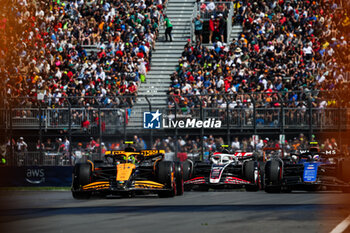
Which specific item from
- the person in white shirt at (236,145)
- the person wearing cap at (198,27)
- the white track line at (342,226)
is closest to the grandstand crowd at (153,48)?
the person wearing cap at (198,27)

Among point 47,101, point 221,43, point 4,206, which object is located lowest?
point 4,206

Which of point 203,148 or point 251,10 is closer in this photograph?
point 203,148

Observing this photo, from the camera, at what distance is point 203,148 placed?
91.4 ft

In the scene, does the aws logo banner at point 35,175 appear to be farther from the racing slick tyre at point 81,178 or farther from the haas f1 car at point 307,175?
the haas f1 car at point 307,175

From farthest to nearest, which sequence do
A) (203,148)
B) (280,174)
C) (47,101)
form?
1. (47,101)
2. (203,148)
3. (280,174)

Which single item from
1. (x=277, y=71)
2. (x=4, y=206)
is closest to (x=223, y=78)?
(x=277, y=71)

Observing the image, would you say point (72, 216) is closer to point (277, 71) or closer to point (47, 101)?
point (47, 101)

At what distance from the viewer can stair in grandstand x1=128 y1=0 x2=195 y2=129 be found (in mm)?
36688

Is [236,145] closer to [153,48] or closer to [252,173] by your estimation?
[252,173]

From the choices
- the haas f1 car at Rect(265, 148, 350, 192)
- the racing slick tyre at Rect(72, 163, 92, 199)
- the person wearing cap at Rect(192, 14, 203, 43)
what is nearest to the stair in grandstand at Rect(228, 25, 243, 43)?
the person wearing cap at Rect(192, 14, 203, 43)

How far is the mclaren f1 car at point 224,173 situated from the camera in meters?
22.9

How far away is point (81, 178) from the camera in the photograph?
20281 millimetres

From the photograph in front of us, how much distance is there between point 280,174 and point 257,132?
5943mm

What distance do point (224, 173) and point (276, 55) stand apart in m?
12.9
